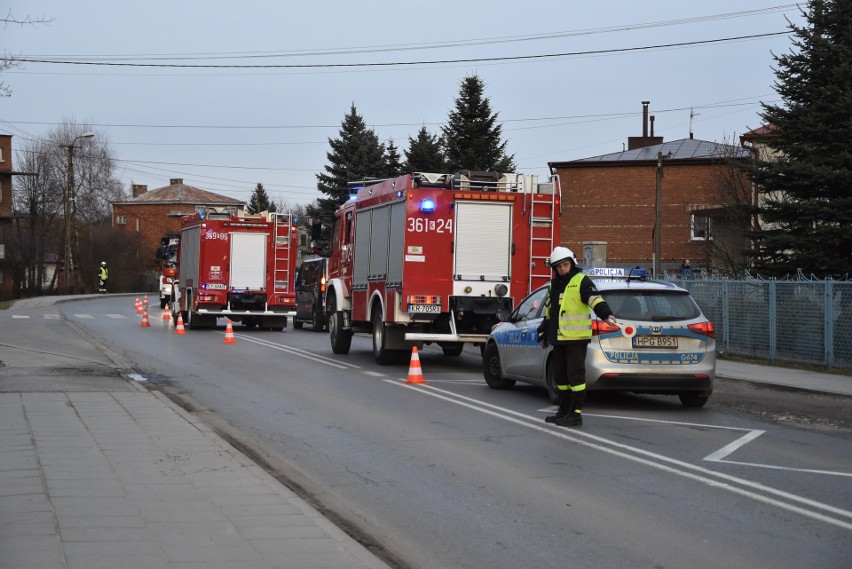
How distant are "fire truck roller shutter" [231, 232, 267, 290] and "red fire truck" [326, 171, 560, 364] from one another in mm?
12051

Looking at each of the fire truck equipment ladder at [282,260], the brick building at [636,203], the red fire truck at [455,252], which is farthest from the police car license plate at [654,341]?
the brick building at [636,203]

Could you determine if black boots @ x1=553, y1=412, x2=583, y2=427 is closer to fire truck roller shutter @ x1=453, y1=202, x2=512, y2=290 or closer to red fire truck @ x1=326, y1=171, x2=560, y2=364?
red fire truck @ x1=326, y1=171, x2=560, y2=364

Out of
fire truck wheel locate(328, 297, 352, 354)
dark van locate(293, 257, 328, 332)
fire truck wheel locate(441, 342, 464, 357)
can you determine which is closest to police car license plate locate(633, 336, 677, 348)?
fire truck wheel locate(441, 342, 464, 357)

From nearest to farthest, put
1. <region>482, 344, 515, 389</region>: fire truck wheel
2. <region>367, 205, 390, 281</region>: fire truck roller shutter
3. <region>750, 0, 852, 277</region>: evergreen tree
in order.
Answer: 1. <region>482, 344, 515, 389</region>: fire truck wheel
2. <region>367, 205, 390, 281</region>: fire truck roller shutter
3. <region>750, 0, 852, 277</region>: evergreen tree

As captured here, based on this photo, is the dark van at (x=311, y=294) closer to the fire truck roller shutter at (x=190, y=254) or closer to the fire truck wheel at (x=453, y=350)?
the fire truck roller shutter at (x=190, y=254)

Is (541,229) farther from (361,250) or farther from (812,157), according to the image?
(812,157)

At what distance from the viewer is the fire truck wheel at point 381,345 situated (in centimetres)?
1864

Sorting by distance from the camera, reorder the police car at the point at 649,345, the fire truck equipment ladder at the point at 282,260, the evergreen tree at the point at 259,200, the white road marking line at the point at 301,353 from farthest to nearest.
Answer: the evergreen tree at the point at 259,200
the fire truck equipment ladder at the point at 282,260
the white road marking line at the point at 301,353
the police car at the point at 649,345

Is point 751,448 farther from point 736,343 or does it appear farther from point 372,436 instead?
point 736,343

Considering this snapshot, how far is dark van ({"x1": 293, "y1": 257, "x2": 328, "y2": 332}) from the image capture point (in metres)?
29.5

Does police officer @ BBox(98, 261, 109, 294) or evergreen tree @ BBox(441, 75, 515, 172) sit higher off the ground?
evergreen tree @ BBox(441, 75, 515, 172)

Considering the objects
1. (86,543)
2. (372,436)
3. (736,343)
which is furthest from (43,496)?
(736,343)

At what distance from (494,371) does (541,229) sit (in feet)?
13.7

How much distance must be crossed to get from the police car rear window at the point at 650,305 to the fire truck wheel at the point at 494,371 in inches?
102
